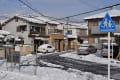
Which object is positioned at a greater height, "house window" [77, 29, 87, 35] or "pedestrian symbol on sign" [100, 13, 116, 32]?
"house window" [77, 29, 87, 35]

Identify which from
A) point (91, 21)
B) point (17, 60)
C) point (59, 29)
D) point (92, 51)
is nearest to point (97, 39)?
point (91, 21)

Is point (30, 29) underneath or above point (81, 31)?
underneath

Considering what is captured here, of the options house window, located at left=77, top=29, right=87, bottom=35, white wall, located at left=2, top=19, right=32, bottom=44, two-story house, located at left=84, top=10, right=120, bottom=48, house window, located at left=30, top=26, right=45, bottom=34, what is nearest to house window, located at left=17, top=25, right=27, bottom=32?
white wall, located at left=2, top=19, right=32, bottom=44

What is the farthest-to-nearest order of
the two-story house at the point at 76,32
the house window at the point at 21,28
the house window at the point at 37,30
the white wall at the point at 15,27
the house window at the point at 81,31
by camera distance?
the house window at the point at 81,31, the two-story house at the point at 76,32, the house window at the point at 21,28, the house window at the point at 37,30, the white wall at the point at 15,27

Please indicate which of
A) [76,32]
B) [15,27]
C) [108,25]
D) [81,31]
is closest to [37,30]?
[15,27]

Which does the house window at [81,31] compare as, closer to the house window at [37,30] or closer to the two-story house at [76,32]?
the two-story house at [76,32]

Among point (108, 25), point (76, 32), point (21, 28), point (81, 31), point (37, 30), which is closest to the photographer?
point (108, 25)

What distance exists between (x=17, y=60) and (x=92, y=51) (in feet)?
61.0

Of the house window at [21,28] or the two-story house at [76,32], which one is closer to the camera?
the house window at [21,28]

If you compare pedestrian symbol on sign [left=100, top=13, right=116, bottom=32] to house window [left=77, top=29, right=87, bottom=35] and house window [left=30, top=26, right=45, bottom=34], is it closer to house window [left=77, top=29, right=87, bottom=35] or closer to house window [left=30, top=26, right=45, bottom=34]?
house window [left=30, top=26, right=45, bottom=34]

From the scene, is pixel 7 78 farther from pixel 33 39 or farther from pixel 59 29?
pixel 59 29

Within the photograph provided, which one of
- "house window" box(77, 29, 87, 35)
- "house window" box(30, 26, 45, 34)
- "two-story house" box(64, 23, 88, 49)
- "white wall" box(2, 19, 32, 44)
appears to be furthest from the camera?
"house window" box(77, 29, 87, 35)

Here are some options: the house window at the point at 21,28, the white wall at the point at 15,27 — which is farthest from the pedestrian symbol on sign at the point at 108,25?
the house window at the point at 21,28

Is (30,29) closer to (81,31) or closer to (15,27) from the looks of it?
(15,27)
